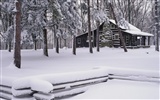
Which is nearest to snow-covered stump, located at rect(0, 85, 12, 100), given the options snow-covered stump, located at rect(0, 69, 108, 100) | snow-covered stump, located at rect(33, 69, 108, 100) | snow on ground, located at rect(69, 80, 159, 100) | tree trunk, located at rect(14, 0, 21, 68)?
snow-covered stump, located at rect(0, 69, 108, 100)

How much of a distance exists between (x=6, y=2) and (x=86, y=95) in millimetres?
13255

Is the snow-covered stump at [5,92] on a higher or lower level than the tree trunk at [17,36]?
lower

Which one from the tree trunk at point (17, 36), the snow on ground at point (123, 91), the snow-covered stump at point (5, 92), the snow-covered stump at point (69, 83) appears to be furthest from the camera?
the tree trunk at point (17, 36)

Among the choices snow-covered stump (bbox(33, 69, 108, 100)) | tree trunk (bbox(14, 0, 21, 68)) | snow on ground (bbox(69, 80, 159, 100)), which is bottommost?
snow on ground (bbox(69, 80, 159, 100))

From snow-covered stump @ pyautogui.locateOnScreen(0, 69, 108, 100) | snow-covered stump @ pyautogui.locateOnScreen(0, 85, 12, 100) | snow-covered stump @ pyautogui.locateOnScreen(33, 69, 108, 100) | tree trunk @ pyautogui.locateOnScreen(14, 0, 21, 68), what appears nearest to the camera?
snow-covered stump @ pyautogui.locateOnScreen(0, 69, 108, 100)

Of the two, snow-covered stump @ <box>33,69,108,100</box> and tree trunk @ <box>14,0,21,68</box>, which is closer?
snow-covered stump @ <box>33,69,108,100</box>

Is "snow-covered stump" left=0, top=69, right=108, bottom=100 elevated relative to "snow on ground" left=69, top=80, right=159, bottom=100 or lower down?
elevated

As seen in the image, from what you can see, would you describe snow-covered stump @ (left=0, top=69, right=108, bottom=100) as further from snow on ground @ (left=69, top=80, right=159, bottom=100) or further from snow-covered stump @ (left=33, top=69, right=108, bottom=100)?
snow on ground @ (left=69, top=80, right=159, bottom=100)

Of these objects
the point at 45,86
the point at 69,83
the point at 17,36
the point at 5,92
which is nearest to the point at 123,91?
the point at 69,83

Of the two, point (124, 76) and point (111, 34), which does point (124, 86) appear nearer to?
point (124, 76)

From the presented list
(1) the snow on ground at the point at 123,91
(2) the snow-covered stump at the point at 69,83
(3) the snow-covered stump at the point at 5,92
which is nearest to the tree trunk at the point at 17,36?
(3) the snow-covered stump at the point at 5,92

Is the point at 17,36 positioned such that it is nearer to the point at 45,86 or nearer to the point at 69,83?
the point at 69,83

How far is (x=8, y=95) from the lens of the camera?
8977 millimetres

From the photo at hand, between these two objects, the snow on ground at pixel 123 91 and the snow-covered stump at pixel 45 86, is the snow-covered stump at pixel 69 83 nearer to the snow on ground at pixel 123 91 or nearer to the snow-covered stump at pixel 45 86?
the snow-covered stump at pixel 45 86
